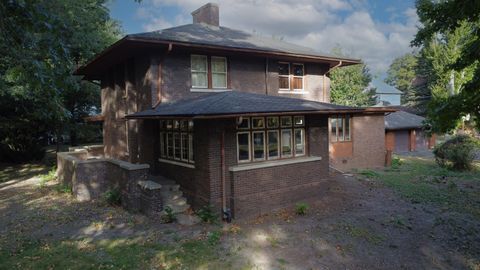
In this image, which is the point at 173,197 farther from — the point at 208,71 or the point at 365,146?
the point at 365,146

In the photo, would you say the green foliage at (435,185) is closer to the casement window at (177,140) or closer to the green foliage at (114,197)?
the casement window at (177,140)

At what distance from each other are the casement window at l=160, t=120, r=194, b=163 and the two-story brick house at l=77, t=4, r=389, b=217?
0.11ft

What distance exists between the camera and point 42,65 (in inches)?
222

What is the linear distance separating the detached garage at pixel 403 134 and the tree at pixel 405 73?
27.5 meters

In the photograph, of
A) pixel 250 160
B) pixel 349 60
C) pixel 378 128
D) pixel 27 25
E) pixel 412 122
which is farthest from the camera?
pixel 412 122

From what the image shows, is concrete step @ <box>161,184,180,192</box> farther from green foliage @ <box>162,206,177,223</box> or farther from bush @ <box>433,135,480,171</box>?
bush @ <box>433,135,480,171</box>

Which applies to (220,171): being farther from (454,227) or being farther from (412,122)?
(412,122)

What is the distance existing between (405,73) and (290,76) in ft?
209

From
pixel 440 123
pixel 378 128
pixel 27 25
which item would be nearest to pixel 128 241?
pixel 27 25

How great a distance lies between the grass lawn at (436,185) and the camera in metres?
10.9

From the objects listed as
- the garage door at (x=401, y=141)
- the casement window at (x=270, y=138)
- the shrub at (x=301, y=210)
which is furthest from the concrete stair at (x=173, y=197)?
the garage door at (x=401, y=141)

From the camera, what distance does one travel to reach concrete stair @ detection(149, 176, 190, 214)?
9.88m

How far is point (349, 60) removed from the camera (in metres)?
15.8

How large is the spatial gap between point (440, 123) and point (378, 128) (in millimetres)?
12100
